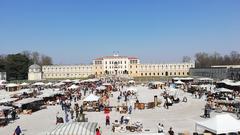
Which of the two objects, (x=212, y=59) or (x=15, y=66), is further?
(x=212, y=59)

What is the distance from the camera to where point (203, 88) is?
44469mm

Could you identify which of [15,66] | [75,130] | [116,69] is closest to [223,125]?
[75,130]

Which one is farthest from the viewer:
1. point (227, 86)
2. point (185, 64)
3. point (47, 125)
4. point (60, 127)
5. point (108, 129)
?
point (185, 64)

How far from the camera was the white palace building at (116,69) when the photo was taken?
394 ft

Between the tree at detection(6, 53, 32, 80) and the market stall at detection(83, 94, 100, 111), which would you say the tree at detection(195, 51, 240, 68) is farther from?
the market stall at detection(83, 94, 100, 111)

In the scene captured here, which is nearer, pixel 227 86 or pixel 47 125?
pixel 47 125

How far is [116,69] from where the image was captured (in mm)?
125750

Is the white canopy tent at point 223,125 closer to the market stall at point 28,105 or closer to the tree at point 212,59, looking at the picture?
the market stall at point 28,105

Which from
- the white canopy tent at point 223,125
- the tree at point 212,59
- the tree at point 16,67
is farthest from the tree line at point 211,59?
the white canopy tent at point 223,125

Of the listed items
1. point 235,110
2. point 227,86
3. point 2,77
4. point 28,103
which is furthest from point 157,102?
point 2,77

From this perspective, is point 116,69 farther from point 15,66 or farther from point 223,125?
point 223,125

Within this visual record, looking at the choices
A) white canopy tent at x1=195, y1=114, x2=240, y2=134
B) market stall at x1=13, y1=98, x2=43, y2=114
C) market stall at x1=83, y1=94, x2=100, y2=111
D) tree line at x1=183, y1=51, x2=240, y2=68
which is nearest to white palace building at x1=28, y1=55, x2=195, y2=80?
tree line at x1=183, y1=51, x2=240, y2=68

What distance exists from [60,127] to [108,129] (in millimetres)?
6763

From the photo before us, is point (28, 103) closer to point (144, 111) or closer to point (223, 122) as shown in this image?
point (144, 111)
